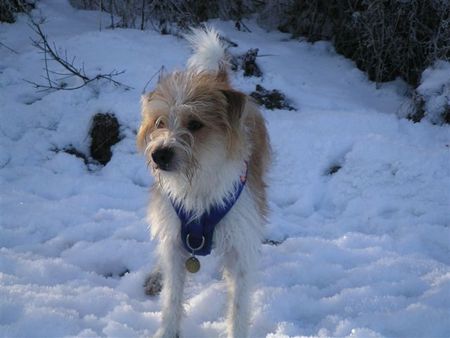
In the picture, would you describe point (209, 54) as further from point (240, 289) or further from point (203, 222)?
point (240, 289)

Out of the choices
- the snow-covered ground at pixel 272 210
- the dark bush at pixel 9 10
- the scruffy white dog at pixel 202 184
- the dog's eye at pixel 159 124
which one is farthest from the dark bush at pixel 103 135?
the dark bush at pixel 9 10

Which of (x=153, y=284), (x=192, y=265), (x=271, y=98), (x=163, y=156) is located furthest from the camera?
(x=271, y=98)

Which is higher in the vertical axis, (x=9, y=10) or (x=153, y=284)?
(x=9, y=10)

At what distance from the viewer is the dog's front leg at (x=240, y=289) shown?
2990 millimetres

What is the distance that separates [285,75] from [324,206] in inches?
92.0

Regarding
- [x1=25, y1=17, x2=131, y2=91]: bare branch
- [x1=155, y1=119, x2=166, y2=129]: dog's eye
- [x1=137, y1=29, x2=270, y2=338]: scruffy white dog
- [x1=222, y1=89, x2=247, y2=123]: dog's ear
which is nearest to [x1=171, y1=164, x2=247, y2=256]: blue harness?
[x1=137, y1=29, x2=270, y2=338]: scruffy white dog

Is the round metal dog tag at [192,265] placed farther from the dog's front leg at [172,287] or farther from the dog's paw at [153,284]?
the dog's paw at [153,284]

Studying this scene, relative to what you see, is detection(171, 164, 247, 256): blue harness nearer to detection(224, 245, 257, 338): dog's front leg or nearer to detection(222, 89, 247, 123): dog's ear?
detection(224, 245, 257, 338): dog's front leg

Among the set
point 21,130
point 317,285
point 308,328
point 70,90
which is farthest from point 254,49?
point 308,328

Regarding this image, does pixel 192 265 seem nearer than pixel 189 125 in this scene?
No

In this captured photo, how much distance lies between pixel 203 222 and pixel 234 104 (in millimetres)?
730

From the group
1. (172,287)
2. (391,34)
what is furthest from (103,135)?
(391,34)

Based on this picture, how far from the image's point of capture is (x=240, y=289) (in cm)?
306

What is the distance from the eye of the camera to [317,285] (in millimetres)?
3545
